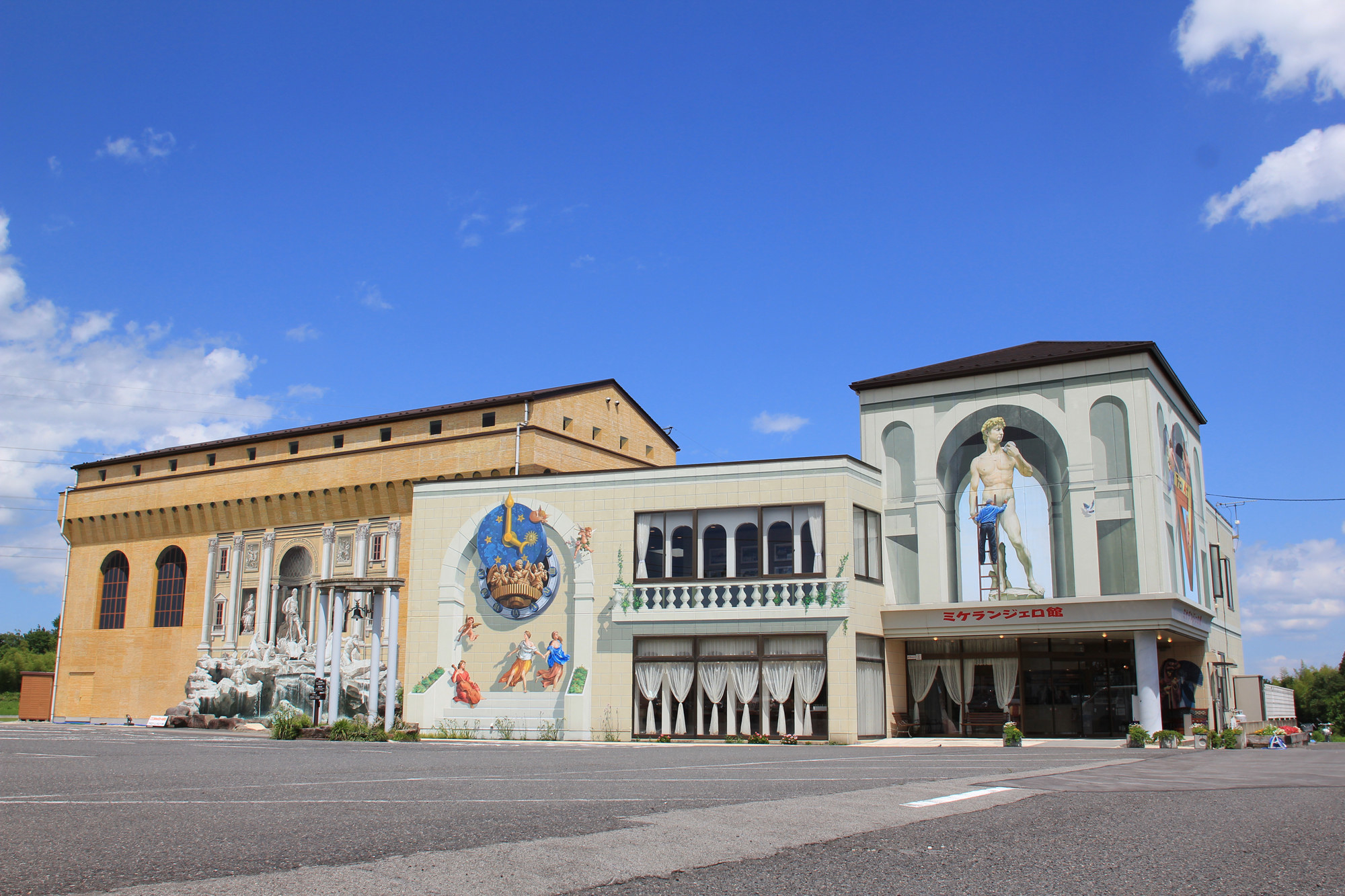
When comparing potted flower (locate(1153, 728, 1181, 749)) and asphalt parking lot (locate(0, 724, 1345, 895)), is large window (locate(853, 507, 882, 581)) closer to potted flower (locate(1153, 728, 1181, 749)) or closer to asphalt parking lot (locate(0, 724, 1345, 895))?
potted flower (locate(1153, 728, 1181, 749))

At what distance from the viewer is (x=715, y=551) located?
98.7ft

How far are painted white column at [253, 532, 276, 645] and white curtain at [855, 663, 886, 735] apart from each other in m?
27.2

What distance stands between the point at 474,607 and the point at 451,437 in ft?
34.1

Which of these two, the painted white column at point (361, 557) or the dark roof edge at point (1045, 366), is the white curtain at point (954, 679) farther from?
the painted white column at point (361, 557)

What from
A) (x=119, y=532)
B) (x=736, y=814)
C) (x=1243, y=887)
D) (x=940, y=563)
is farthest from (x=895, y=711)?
(x=119, y=532)

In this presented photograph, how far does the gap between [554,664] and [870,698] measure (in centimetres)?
901

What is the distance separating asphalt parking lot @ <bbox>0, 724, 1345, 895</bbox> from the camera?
533 cm

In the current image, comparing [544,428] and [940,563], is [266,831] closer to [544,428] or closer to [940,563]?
[940,563]

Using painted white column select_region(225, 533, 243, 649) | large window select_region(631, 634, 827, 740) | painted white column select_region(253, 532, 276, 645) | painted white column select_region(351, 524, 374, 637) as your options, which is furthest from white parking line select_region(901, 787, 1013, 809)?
painted white column select_region(225, 533, 243, 649)

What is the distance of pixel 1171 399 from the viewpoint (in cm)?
3203

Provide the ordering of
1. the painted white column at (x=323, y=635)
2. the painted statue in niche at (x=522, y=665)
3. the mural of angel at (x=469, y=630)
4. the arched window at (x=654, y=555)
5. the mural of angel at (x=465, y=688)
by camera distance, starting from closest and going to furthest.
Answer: the arched window at (x=654, y=555) < the painted white column at (x=323, y=635) < the painted statue in niche at (x=522, y=665) < the mural of angel at (x=465, y=688) < the mural of angel at (x=469, y=630)

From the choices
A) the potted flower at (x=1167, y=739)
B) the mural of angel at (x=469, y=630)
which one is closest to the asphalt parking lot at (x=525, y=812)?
the potted flower at (x=1167, y=739)

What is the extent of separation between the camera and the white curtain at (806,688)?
28281mm

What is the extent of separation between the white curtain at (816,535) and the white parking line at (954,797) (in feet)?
60.7
